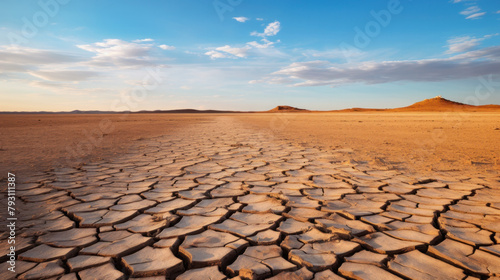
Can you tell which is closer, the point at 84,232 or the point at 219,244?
the point at 219,244

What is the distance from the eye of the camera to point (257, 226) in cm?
173

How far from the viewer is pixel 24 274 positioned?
1.24 meters

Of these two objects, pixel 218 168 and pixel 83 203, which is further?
pixel 218 168

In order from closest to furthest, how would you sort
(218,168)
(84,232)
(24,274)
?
1. (24,274)
2. (84,232)
3. (218,168)

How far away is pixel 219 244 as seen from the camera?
Answer: 1505 mm

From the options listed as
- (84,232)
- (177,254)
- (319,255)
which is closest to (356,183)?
(319,255)

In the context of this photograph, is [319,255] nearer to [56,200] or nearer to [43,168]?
[56,200]

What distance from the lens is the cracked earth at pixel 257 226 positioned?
1.28 meters

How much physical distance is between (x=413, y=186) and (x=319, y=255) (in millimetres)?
1697

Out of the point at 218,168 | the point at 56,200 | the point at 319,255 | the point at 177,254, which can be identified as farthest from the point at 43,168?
the point at 319,255

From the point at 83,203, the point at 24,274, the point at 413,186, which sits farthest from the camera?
the point at 413,186

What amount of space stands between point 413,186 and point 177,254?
2.23 m

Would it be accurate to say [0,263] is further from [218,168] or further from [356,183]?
[356,183]

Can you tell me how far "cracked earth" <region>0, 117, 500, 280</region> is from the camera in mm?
1279
